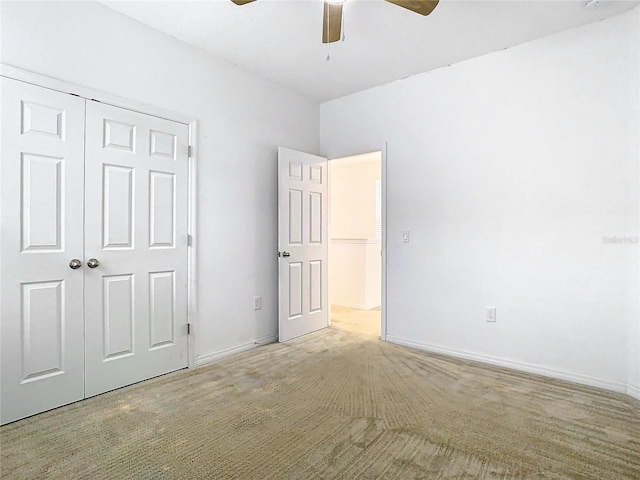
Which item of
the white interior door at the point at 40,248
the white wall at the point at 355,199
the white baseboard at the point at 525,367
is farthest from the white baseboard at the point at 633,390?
the white wall at the point at 355,199

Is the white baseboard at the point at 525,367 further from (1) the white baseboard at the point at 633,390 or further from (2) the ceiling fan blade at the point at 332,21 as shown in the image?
(2) the ceiling fan blade at the point at 332,21

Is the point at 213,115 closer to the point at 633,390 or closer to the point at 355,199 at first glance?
the point at 355,199

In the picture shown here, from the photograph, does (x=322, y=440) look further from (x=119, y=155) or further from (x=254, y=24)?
(x=254, y=24)

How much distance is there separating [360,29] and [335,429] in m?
2.76

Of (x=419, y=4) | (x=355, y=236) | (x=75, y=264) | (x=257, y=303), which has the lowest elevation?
(x=257, y=303)

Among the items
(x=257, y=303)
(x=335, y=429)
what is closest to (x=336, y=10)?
(x=335, y=429)

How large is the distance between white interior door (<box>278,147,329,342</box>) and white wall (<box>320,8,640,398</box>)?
79cm

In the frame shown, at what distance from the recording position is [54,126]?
89.8 inches

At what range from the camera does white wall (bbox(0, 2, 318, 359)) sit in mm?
2309

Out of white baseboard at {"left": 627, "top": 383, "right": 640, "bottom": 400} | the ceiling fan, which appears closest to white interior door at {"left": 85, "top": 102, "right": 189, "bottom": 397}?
the ceiling fan

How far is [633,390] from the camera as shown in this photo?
2498mm

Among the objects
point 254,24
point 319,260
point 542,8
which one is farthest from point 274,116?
point 542,8

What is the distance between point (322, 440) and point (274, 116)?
9.96 ft

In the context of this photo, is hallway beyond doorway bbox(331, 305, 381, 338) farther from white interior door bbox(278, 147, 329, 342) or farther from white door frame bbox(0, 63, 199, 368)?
white door frame bbox(0, 63, 199, 368)
